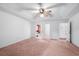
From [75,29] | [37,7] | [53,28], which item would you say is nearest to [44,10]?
[37,7]

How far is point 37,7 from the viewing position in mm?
2371

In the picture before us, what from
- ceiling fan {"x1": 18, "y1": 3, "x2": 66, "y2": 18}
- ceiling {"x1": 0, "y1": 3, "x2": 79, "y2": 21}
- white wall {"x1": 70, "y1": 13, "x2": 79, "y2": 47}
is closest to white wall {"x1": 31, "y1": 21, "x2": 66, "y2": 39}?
ceiling {"x1": 0, "y1": 3, "x2": 79, "y2": 21}

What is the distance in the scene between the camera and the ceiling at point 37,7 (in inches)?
91.8

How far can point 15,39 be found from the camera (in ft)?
7.89

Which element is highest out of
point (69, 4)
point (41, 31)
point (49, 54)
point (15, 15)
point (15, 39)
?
point (69, 4)

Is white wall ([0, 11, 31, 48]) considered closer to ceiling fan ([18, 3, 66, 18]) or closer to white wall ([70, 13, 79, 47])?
ceiling fan ([18, 3, 66, 18])

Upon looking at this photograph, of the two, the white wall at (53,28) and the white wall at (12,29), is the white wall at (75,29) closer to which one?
the white wall at (53,28)

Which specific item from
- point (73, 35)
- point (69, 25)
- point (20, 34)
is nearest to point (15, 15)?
point (20, 34)

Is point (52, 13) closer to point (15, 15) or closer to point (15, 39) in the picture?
point (15, 15)

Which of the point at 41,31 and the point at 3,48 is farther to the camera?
the point at 41,31

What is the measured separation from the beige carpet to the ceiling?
0.51m

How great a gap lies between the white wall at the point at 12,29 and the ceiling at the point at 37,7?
11cm

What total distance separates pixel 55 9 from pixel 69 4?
0.31m

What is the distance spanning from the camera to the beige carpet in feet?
7.75
